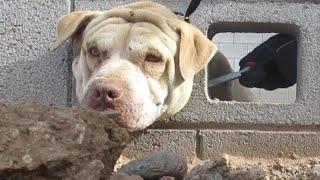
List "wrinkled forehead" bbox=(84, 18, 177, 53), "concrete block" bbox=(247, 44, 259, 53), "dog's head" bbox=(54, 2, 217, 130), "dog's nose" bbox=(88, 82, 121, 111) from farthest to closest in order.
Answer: "concrete block" bbox=(247, 44, 259, 53) < "wrinkled forehead" bbox=(84, 18, 177, 53) < "dog's head" bbox=(54, 2, 217, 130) < "dog's nose" bbox=(88, 82, 121, 111)

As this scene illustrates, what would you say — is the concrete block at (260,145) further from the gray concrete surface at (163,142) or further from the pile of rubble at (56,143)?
the pile of rubble at (56,143)

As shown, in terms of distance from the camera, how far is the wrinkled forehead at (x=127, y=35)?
300 cm

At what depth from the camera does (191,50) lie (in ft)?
10.3

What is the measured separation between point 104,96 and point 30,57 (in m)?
0.84

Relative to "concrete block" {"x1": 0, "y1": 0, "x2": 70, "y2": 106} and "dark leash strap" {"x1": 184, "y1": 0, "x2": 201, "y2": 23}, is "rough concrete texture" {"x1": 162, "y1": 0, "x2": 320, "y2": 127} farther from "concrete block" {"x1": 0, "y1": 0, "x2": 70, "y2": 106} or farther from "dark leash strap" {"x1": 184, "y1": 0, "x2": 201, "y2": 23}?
"concrete block" {"x1": 0, "y1": 0, "x2": 70, "y2": 106}

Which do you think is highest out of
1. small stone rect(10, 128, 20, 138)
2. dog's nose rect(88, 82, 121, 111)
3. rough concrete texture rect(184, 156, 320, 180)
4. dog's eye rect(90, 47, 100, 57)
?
dog's eye rect(90, 47, 100, 57)

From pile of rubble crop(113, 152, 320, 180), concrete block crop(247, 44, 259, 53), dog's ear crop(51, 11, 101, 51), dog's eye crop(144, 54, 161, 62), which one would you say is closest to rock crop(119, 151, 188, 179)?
pile of rubble crop(113, 152, 320, 180)

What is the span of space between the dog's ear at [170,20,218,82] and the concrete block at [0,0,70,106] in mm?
558

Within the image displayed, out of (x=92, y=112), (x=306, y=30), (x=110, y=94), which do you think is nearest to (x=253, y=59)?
(x=306, y=30)

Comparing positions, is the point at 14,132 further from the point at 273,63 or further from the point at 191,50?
the point at 273,63

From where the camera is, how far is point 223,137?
3195mm

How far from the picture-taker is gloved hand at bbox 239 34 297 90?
3.51m

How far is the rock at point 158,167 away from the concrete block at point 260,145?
70cm

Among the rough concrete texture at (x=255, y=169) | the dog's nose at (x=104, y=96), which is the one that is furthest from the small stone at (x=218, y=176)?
the dog's nose at (x=104, y=96)
